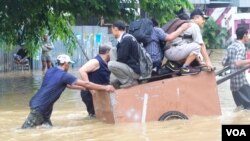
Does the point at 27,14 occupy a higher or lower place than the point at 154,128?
higher

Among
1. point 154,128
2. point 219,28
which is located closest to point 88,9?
point 154,128

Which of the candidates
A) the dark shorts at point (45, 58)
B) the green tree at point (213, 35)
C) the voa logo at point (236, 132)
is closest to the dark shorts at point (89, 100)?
the voa logo at point (236, 132)

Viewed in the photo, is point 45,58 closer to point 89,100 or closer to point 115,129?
point 89,100

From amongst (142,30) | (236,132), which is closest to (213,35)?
(142,30)

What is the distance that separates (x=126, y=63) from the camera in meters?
9.29

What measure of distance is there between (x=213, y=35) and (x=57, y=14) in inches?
886

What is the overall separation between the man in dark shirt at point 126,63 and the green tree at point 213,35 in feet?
95.8

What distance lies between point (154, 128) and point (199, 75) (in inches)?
43.6

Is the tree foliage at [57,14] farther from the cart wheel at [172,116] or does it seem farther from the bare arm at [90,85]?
the cart wheel at [172,116]

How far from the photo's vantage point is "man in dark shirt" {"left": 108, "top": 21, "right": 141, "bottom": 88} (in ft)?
30.0

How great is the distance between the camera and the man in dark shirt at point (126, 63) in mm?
9156

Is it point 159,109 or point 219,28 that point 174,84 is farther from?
point 219,28

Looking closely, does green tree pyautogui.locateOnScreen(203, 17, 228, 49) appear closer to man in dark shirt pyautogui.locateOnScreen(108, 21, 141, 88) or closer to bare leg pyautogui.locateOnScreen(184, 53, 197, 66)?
bare leg pyautogui.locateOnScreen(184, 53, 197, 66)

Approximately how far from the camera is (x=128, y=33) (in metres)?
9.48
